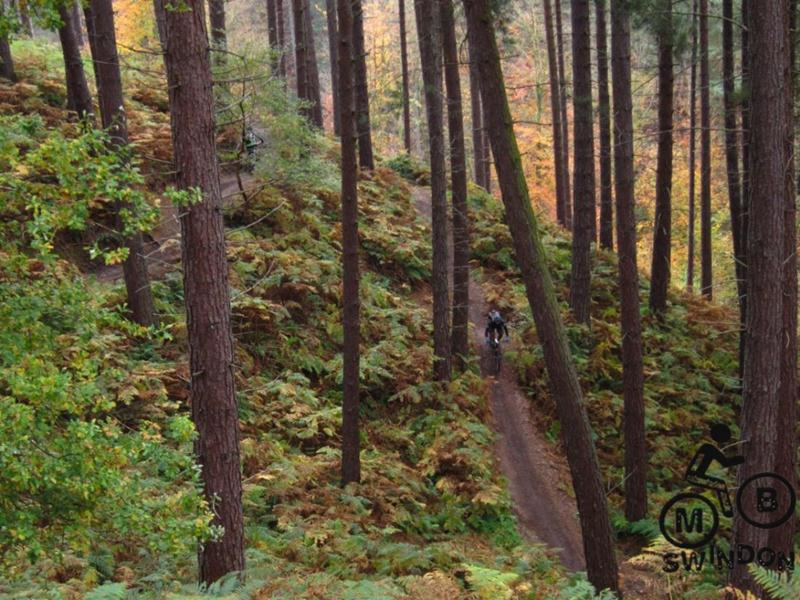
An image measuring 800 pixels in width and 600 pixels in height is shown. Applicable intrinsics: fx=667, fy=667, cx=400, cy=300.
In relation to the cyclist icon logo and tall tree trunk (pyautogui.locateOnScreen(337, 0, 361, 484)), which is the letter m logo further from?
tall tree trunk (pyautogui.locateOnScreen(337, 0, 361, 484))

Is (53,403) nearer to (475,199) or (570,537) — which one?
(570,537)

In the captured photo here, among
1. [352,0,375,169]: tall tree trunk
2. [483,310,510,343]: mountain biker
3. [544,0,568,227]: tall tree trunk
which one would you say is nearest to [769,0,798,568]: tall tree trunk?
[483,310,510,343]: mountain biker

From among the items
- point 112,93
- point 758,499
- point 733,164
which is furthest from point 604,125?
point 758,499

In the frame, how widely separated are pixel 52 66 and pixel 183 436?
17574mm

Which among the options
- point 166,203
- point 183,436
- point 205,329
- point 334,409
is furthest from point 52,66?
point 183,436

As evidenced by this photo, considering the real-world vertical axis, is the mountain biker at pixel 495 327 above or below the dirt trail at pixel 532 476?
above

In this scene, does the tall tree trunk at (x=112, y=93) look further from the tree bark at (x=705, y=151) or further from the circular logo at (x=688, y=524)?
the tree bark at (x=705, y=151)

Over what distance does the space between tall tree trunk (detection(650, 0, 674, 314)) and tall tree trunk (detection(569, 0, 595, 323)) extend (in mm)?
1776

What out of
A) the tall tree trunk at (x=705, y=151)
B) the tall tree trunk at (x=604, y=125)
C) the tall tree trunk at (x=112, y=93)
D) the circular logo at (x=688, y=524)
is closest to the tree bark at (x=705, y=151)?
the tall tree trunk at (x=705, y=151)

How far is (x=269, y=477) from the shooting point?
9.77 meters

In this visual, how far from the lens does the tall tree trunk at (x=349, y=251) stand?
1120 centimetres

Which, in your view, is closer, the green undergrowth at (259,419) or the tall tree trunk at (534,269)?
the green undergrowth at (259,419)

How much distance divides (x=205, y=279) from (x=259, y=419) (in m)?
6.17

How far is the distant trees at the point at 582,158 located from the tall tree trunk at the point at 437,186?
11.9 ft
